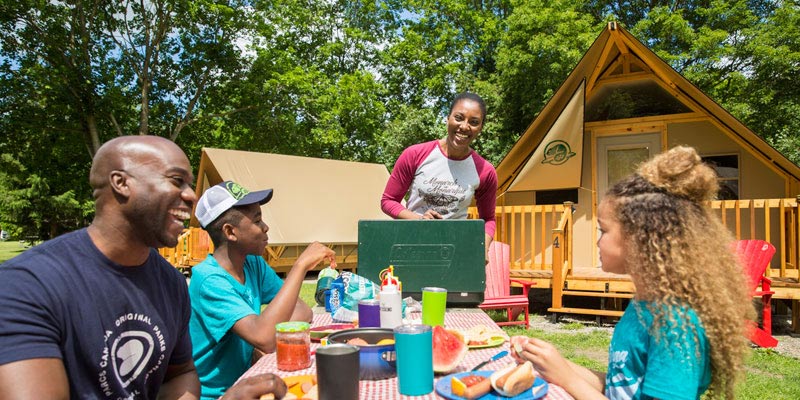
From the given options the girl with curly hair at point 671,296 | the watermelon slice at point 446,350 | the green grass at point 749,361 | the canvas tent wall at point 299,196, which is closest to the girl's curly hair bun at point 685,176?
the girl with curly hair at point 671,296

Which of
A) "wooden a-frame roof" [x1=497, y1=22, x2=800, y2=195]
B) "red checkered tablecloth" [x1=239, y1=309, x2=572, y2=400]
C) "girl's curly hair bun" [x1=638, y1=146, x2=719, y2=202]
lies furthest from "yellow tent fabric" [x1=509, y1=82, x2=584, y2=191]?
"girl's curly hair bun" [x1=638, y1=146, x2=719, y2=202]

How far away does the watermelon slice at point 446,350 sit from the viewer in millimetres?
1924

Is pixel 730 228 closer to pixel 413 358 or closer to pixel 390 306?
pixel 390 306

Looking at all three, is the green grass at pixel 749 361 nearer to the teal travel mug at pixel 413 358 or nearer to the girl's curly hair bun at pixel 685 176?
the girl's curly hair bun at pixel 685 176

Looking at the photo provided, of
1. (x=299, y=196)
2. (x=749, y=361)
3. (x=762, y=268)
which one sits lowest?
(x=749, y=361)

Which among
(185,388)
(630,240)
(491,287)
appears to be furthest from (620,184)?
(491,287)

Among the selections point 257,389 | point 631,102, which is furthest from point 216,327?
point 631,102

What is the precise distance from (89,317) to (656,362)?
1.65 m

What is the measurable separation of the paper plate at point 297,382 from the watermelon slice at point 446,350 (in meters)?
0.43

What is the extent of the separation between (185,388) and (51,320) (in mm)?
694

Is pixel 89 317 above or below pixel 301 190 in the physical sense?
below

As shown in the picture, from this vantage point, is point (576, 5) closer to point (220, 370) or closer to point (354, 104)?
point (354, 104)

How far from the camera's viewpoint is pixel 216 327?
2.37m

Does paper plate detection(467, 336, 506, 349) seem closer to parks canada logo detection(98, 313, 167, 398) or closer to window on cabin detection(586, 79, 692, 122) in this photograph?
parks canada logo detection(98, 313, 167, 398)
